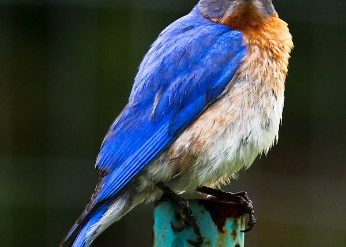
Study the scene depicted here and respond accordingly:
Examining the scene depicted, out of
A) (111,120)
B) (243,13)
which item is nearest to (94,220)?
(243,13)

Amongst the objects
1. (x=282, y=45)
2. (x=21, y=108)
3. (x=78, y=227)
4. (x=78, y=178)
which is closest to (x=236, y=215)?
(x=78, y=227)

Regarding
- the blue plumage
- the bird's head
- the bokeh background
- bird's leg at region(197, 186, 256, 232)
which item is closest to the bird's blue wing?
the blue plumage

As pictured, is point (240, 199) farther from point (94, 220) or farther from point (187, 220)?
point (94, 220)

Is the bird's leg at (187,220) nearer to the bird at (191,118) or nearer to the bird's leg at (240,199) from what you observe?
the bird's leg at (240,199)

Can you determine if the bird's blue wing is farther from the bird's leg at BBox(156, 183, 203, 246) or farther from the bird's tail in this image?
the bird's leg at BBox(156, 183, 203, 246)

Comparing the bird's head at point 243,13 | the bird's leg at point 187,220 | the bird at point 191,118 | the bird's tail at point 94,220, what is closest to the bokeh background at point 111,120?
the bird's head at point 243,13

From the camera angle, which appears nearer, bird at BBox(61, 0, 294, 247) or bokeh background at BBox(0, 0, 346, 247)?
bird at BBox(61, 0, 294, 247)
